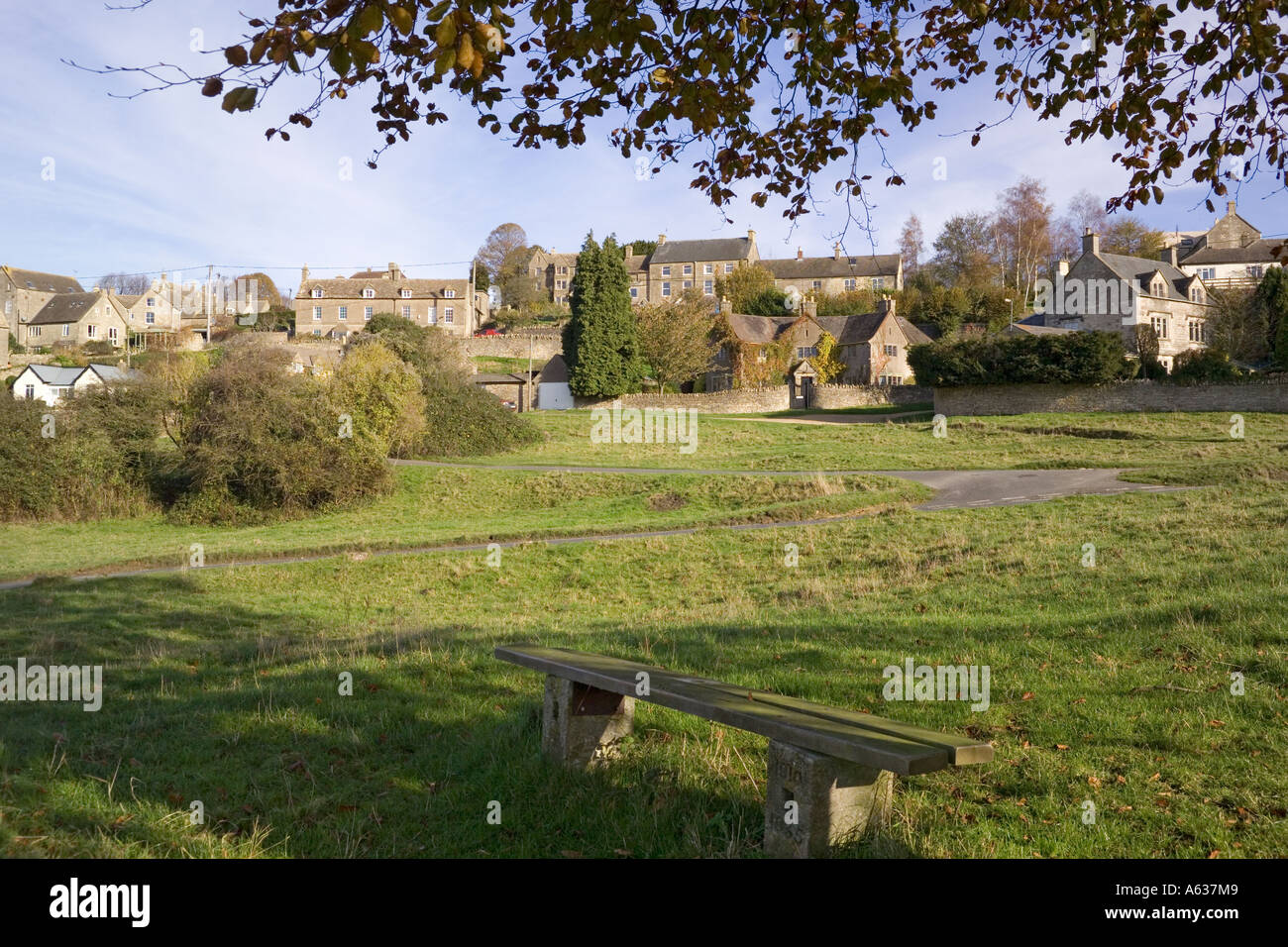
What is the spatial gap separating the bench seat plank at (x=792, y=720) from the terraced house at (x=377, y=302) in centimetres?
9125

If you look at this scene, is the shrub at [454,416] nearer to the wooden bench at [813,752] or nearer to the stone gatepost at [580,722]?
the stone gatepost at [580,722]

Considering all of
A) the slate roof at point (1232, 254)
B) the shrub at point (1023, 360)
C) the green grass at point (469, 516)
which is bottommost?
the green grass at point (469, 516)

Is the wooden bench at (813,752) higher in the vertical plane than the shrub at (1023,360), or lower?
lower

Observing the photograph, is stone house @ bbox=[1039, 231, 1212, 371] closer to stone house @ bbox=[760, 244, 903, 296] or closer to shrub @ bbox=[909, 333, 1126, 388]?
shrub @ bbox=[909, 333, 1126, 388]

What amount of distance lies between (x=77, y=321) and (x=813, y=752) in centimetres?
11122

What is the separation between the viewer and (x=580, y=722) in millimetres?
5227

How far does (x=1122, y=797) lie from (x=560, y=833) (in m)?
2.94

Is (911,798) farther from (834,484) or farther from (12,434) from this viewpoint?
(12,434)

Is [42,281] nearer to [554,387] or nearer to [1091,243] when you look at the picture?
[554,387]

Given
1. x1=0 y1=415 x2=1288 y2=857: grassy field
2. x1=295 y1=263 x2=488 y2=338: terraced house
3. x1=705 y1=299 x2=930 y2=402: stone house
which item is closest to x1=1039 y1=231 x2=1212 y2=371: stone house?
x1=705 y1=299 x2=930 y2=402: stone house

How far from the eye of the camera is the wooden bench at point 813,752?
364cm

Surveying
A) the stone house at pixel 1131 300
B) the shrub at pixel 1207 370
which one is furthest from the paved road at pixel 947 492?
the stone house at pixel 1131 300

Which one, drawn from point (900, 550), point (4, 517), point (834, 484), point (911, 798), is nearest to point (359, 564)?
point (900, 550)

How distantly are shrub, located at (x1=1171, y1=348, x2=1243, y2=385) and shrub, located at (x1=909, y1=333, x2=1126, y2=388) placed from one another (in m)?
2.77
